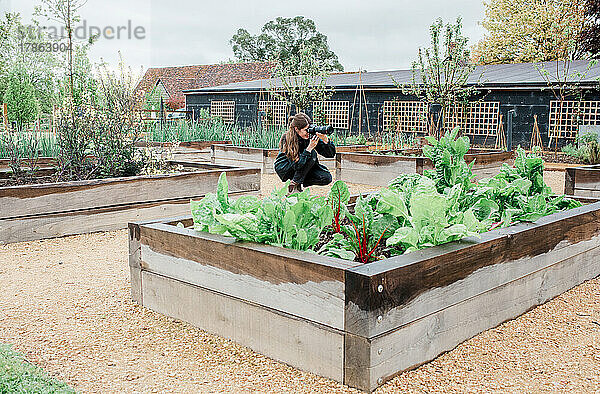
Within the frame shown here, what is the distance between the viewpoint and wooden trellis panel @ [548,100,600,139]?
52.5ft

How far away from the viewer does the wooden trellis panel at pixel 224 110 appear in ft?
79.2

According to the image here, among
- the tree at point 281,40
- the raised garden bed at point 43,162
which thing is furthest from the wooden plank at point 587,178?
the tree at point 281,40

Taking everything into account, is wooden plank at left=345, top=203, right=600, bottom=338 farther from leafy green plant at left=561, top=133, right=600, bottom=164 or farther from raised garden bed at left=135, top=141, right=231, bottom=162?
leafy green plant at left=561, top=133, right=600, bottom=164

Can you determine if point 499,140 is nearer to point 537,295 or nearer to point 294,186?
point 294,186

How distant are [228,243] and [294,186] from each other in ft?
10.1

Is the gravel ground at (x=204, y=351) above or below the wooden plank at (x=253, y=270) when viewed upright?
below

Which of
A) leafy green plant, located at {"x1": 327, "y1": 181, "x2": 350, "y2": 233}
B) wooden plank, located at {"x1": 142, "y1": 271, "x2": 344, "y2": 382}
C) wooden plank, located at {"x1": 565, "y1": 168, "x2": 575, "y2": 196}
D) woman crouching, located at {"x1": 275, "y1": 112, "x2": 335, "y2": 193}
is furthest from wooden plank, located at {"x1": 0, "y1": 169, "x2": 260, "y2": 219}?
wooden plank, located at {"x1": 565, "y1": 168, "x2": 575, "y2": 196}

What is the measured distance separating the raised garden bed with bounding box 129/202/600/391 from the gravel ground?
0.26 feet

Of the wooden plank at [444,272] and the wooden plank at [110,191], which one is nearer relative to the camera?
the wooden plank at [444,272]

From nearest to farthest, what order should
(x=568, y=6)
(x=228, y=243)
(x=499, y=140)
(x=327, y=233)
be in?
1. (x=228, y=243)
2. (x=327, y=233)
3. (x=499, y=140)
4. (x=568, y=6)

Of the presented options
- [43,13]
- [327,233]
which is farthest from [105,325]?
[43,13]

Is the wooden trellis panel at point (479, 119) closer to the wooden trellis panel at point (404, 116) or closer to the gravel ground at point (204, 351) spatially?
the wooden trellis panel at point (404, 116)

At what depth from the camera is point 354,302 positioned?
2.46m

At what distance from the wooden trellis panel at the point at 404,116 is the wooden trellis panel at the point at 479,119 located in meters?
1.09
